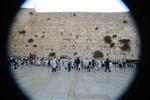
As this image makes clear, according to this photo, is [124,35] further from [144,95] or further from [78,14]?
[144,95]

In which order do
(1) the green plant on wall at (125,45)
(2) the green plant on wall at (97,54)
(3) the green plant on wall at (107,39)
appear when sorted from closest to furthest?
(2) the green plant on wall at (97,54) → (1) the green plant on wall at (125,45) → (3) the green plant on wall at (107,39)

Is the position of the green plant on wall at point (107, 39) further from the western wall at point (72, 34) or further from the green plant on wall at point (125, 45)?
the green plant on wall at point (125, 45)

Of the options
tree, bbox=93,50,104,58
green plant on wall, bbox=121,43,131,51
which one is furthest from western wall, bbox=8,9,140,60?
tree, bbox=93,50,104,58

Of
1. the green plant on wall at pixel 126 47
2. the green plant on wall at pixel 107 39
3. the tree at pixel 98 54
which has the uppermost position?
the green plant on wall at pixel 107 39

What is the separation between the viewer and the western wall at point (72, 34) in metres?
61.4

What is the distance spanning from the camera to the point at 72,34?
6406 cm

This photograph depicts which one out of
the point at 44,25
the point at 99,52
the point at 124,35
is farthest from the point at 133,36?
the point at 44,25

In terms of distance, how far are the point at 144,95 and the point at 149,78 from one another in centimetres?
157

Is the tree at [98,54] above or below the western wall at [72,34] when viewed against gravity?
below

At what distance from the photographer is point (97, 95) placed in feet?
40.7

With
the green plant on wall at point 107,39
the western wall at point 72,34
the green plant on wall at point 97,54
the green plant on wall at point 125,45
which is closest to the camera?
the green plant on wall at point 97,54

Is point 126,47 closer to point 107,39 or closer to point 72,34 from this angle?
point 107,39

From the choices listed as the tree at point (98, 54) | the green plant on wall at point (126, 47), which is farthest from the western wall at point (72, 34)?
the tree at point (98, 54)

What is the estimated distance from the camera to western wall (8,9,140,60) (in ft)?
201
